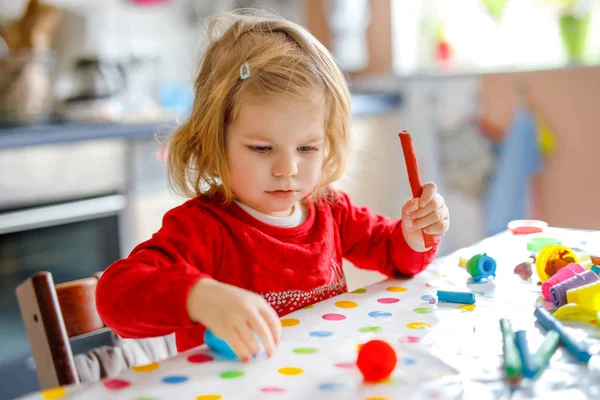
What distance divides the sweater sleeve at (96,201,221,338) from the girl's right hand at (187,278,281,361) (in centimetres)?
4

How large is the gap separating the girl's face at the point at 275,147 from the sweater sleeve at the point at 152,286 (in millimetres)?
118

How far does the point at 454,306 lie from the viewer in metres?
0.82

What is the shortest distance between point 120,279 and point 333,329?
24 centimetres

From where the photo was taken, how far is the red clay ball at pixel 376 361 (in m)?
0.61

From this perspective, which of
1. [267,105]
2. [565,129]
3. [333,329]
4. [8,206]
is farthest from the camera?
[565,129]

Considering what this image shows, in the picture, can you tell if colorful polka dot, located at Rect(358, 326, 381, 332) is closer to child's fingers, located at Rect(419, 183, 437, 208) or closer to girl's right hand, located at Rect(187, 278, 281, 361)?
girl's right hand, located at Rect(187, 278, 281, 361)

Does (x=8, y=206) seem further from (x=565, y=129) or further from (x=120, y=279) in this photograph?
(x=565, y=129)

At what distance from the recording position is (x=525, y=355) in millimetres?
618

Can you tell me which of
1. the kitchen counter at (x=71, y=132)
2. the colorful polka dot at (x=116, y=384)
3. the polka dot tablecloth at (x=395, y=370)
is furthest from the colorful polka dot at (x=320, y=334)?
the kitchen counter at (x=71, y=132)

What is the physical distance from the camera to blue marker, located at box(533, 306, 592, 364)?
634 millimetres

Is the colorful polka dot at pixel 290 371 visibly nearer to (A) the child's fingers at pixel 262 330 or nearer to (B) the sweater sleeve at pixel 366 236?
(A) the child's fingers at pixel 262 330

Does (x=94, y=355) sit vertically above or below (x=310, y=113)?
below

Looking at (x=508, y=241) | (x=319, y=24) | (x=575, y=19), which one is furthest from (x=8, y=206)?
(x=575, y=19)

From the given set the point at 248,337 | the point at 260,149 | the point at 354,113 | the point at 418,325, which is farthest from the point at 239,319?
the point at 354,113
